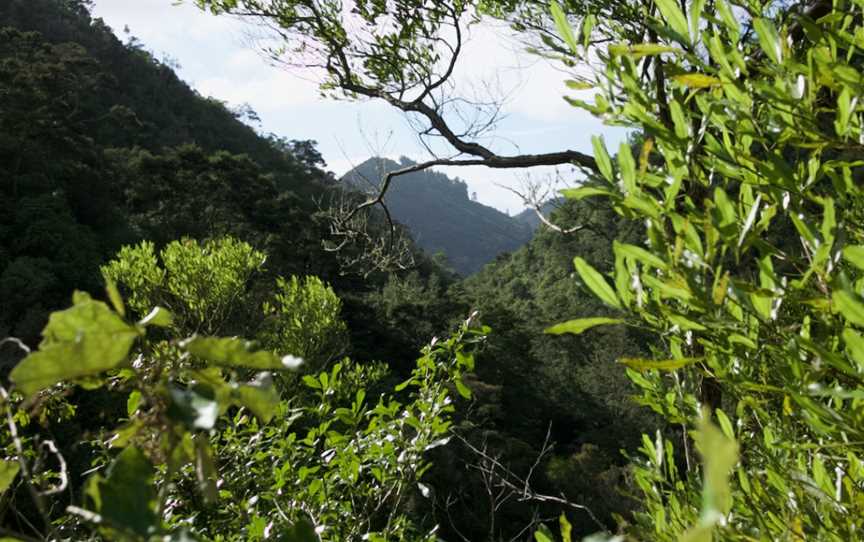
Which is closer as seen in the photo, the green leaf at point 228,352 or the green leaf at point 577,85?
the green leaf at point 228,352

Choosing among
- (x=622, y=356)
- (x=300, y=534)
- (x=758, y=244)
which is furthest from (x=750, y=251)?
(x=622, y=356)

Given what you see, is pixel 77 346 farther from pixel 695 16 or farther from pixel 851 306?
pixel 695 16

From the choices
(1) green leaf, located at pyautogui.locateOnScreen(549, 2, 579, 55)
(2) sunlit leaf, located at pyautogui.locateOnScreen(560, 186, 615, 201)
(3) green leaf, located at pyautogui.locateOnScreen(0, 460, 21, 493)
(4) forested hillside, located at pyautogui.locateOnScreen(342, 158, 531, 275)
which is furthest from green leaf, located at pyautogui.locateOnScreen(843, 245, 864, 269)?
(4) forested hillside, located at pyautogui.locateOnScreen(342, 158, 531, 275)

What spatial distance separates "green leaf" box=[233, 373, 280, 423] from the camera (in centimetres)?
56

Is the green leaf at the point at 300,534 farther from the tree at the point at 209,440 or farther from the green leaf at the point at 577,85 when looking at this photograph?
the green leaf at the point at 577,85

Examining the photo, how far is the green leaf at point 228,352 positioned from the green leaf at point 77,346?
0.16 feet

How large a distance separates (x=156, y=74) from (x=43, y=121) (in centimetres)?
2806

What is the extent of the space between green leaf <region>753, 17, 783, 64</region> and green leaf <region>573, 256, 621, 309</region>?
1.48 feet

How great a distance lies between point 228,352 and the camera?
55 cm

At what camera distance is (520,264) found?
50.5 metres

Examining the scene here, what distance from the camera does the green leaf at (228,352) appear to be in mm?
543

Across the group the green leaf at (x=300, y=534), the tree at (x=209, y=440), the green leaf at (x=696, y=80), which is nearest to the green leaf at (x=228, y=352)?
the tree at (x=209, y=440)

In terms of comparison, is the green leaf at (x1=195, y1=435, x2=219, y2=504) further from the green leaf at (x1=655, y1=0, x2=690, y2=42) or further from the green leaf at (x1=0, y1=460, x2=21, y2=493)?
the green leaf at (x1=655, y1=0, x2=690, y2=42)

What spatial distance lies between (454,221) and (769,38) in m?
133
